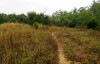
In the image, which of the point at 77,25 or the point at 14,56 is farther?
the point at 77,25

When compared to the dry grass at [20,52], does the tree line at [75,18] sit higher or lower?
higher

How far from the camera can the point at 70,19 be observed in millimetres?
49531

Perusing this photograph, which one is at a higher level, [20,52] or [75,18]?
[75,18]

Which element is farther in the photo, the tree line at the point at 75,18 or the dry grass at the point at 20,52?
the tree line at the point at 75,18

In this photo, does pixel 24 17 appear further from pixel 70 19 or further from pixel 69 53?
pixel 69 53

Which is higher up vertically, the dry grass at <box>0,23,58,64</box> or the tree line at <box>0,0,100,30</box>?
the tree line at <box>0,0,100,30</box>

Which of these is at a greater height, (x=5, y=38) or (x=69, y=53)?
(x=5, y=38)

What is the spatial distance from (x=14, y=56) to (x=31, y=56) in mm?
681

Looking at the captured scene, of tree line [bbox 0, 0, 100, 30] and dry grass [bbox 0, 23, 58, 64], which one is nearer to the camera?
dry grass [bbox 0, 23, 58, 64]

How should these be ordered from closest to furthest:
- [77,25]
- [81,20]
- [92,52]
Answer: [92,52] < [81,20] < [77,25]

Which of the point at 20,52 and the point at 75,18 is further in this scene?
the point at 75,18

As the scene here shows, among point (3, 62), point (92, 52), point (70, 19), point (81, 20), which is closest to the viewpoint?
point (3, 62)

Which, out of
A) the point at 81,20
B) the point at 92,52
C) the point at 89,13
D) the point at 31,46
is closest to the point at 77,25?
the point at 81,20

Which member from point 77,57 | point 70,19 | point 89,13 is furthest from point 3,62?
point 70,19
